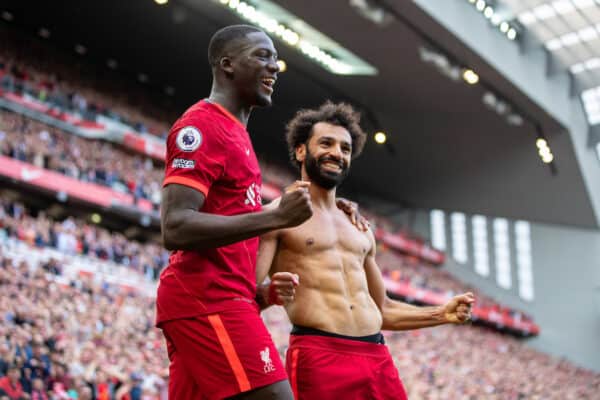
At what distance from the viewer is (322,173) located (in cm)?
429

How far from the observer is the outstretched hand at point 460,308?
4.24 m

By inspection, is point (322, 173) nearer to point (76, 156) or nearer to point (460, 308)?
point (460, 308)

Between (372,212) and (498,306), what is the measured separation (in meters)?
7.60

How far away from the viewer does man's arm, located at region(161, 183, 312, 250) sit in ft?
8.82

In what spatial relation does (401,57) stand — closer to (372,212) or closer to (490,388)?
(490,388)

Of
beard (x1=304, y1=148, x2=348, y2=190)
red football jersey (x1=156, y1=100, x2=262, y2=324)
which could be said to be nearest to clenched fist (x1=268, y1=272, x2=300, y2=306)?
red football jersey (x1=156, y1=100, x2=262, y2=324)

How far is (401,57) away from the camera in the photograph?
23.7m

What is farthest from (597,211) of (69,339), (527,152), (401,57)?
(69,339)

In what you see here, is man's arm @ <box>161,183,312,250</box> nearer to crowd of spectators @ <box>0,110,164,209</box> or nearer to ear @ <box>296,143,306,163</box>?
ear @ <box>296,143,306,163</box>

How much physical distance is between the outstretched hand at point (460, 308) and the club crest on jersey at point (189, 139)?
6.26 ft

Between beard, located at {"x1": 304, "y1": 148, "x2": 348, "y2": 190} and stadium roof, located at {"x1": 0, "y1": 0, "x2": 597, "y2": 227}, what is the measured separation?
1528cm

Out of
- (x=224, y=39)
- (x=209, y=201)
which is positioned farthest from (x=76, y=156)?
(x=209, y=201)

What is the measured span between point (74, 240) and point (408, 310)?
13435mm

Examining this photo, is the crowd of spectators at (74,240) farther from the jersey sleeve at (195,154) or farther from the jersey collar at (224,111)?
the jersey sleeve at (195,154)
